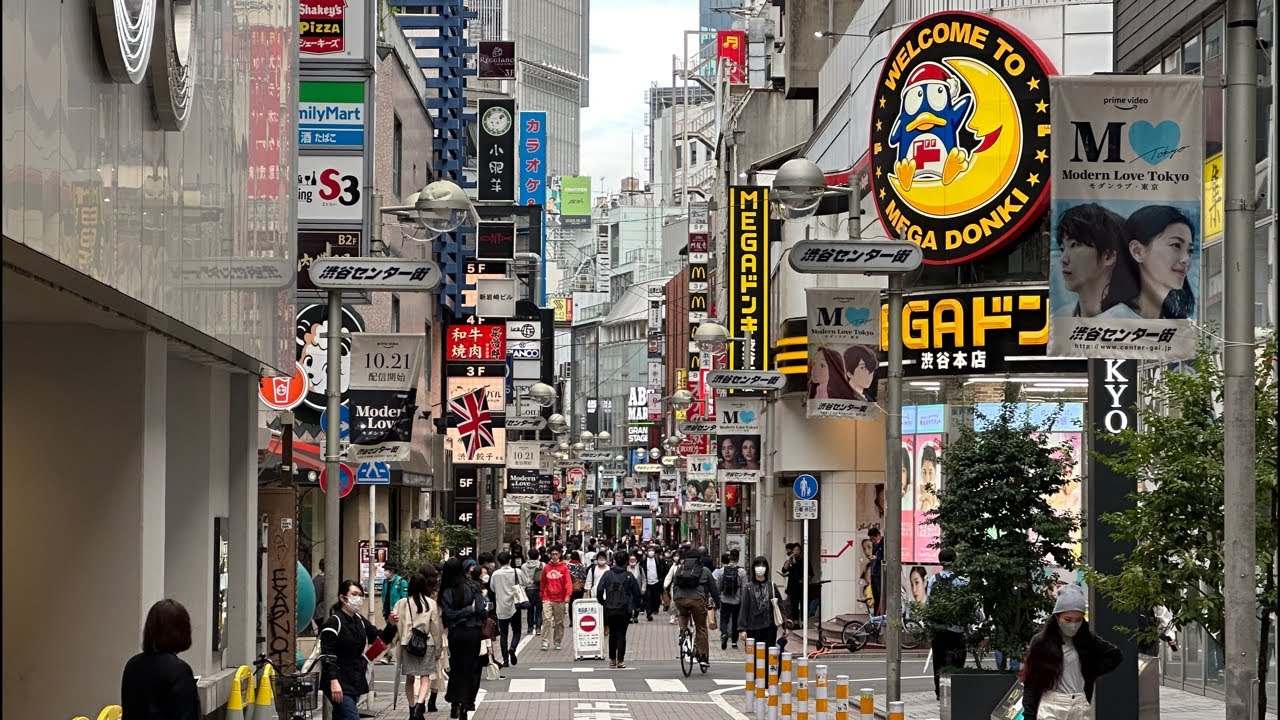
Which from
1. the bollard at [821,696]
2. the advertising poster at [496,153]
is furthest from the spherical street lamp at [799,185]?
the advertising poster at [496,153]

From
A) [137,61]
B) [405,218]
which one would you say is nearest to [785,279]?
[405,218]

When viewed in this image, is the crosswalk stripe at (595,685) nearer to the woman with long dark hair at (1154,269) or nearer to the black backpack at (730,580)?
the black backpack at (730,580)

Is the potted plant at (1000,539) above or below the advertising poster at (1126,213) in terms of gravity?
below

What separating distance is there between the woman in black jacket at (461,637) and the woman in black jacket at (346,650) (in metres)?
2.55

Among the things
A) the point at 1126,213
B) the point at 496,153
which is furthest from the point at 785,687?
the point at 496,153

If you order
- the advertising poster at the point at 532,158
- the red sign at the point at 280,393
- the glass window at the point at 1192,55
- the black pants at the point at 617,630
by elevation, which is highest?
the advertising poster at the point at 532,158

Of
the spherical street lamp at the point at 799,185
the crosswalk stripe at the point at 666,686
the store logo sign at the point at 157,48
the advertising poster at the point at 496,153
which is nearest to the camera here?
the store logo sign at the point at 157,48

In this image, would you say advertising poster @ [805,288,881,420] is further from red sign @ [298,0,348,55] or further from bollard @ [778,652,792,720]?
red sign @ [298,0,348,55]

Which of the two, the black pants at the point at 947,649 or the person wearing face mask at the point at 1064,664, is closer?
the person wearing face mask at the point at 1064,664

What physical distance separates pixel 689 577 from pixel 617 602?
70.7 inches

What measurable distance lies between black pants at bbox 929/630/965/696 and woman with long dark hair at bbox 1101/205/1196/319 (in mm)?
9171

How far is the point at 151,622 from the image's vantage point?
31.6 ft

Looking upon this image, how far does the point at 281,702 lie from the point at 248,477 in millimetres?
2180

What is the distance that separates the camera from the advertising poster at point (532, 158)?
107 metres
